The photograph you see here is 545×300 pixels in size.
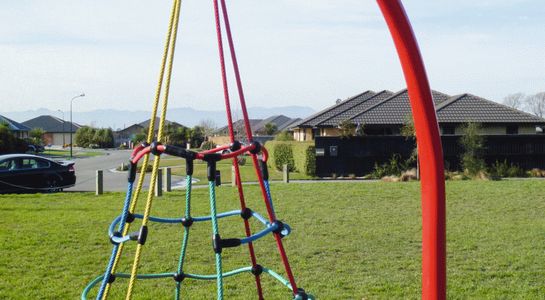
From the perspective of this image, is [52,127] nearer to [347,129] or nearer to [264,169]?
[347,129]

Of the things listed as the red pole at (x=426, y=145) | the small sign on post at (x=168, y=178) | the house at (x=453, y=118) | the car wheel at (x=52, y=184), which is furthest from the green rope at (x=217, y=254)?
the house at (x=453, y=118)

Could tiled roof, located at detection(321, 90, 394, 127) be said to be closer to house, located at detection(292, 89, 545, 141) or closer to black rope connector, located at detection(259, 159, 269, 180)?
house, located at detection(292, 89, 545, 141)

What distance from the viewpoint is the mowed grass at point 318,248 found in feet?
23.1

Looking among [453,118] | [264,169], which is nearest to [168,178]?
[264,169]

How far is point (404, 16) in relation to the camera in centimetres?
349

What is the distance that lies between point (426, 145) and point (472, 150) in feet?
77.4

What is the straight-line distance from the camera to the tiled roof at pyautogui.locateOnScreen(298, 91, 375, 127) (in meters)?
34.5

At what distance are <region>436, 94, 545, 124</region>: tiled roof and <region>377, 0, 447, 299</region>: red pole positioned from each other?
2721 cm

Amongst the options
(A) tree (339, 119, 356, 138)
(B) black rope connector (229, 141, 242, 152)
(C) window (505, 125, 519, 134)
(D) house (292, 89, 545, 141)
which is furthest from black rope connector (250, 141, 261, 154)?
(C) window (505, 125, 519, 134)

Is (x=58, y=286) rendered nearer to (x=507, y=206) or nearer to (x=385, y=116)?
(x=507, y=206)

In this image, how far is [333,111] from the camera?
3628 cm

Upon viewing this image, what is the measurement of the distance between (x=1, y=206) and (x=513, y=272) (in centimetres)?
1212

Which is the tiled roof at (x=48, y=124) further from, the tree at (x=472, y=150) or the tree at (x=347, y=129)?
the tree at (x=472, y=150)

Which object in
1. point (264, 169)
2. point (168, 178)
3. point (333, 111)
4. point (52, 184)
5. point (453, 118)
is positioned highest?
point (333, 111)
